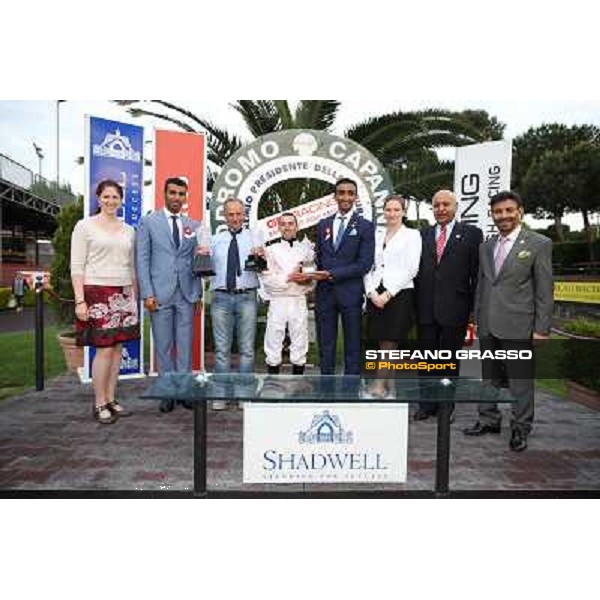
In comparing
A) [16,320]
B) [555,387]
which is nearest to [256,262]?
[16,320]

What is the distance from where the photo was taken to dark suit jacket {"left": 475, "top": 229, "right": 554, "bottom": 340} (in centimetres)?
349

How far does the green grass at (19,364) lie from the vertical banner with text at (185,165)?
174 centimetres

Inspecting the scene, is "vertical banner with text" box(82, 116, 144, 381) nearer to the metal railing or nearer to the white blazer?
the metal railing

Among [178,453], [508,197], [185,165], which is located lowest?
[178,453]

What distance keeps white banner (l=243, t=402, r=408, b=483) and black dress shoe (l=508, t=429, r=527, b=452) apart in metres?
1.06

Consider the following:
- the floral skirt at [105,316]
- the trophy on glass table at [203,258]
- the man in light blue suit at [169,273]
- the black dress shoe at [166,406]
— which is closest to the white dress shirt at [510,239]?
the trophy on glass table at [203,258]

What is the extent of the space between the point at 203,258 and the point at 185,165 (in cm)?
113

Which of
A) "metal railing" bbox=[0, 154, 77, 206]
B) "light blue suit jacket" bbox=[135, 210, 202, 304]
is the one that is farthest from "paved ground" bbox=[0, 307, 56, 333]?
"light blue suit jacket" bbox=[135, 210, 202, 304]

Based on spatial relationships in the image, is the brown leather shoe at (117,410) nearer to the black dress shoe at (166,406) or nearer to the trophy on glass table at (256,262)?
the black dress shoe at (166,406)

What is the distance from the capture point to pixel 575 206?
3.72 m

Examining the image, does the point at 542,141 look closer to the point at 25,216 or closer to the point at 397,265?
the point at 397,265

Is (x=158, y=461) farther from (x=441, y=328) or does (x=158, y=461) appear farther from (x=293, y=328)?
(x=441, y=328)

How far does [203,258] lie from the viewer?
3855 millimetres

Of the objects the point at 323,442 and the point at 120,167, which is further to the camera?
the point at 120,167
